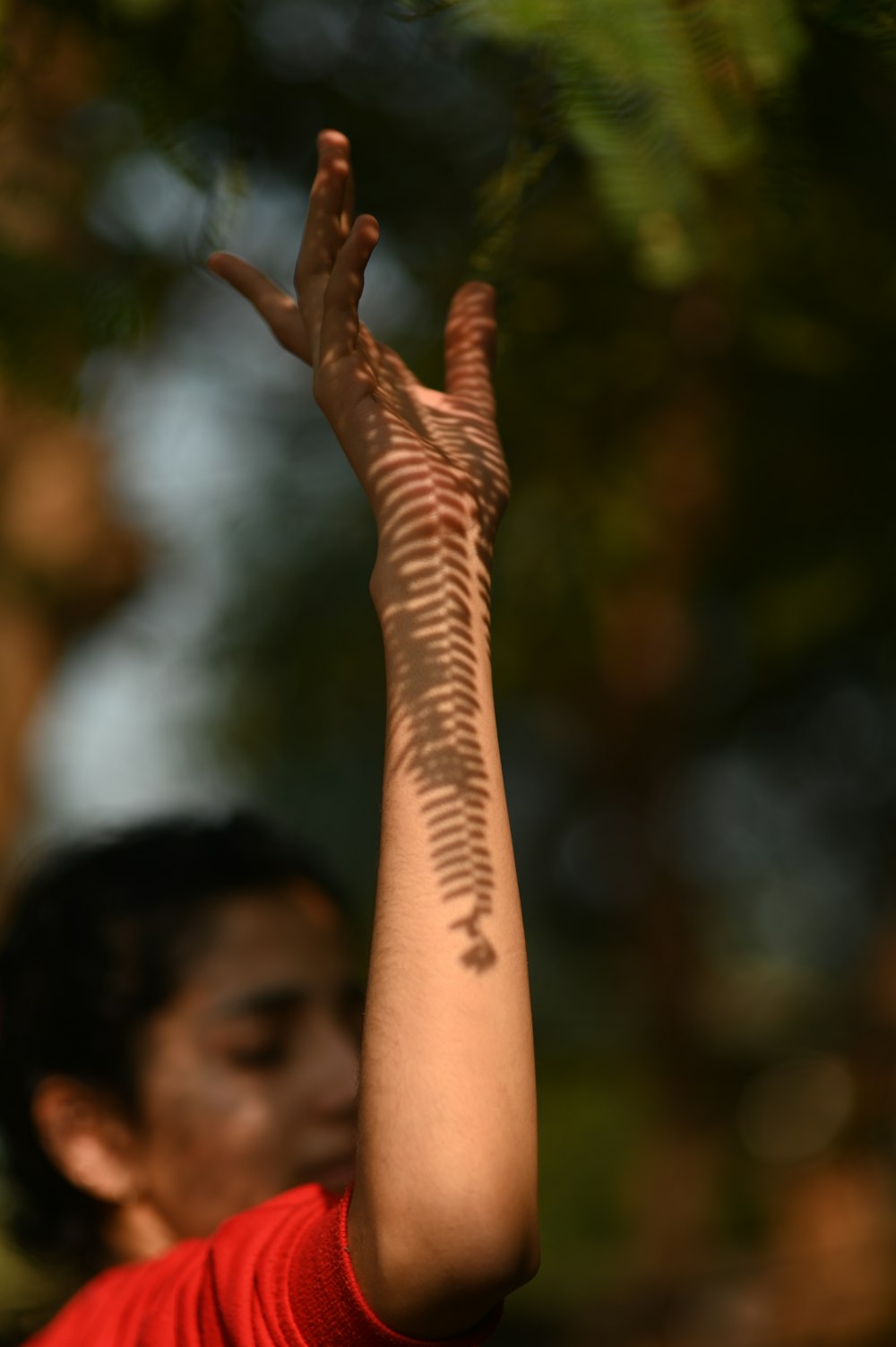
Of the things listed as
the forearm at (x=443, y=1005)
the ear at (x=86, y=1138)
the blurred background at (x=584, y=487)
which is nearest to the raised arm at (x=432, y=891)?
the forearm at (x=443, y=1005)

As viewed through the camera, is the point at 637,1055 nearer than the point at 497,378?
No

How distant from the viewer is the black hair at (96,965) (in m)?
1.71

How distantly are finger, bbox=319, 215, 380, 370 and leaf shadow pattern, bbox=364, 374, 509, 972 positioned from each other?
0.25 ft

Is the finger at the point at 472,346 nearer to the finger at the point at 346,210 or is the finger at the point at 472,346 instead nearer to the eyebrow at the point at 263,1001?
the finger at the point at 346,210

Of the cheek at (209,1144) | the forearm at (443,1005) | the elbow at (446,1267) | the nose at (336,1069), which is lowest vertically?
the cheek at (209,1144)

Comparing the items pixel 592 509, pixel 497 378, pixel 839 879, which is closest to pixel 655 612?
pixel 839 879

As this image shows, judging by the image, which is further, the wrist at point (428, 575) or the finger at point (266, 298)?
the finger at point (266, 298)

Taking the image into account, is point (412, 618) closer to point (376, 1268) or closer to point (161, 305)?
point (376, 1268)

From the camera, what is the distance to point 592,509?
227 centimetres

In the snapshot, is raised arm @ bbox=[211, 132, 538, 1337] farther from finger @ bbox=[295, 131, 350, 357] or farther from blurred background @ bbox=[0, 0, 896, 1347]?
blurred background @ bbox=[0, 0, 896, 1347]

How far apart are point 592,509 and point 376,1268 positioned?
5.21 ft

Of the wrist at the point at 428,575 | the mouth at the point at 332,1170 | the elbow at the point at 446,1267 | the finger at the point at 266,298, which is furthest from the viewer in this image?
the mouth at the point at 332,1170

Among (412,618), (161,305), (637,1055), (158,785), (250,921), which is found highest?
(412,618)

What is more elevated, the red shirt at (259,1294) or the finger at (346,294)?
the finger at (346,294)
